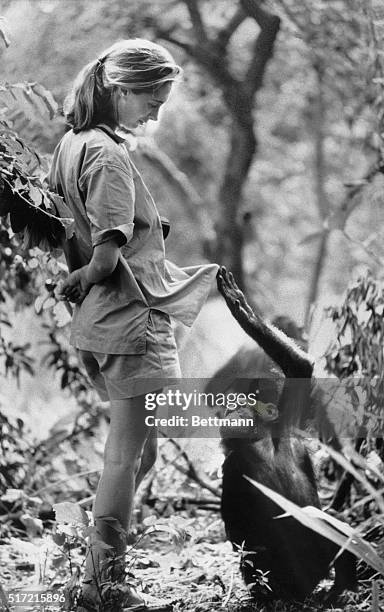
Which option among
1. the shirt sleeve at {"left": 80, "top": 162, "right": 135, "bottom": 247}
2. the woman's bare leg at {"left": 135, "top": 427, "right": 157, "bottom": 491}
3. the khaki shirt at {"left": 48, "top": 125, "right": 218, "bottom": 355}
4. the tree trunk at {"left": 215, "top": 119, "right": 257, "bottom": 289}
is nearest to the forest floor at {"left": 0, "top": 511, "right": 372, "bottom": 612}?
the woman's bare leg at {"left": 135, "top": 427, "right": 157, "bottom": 491}

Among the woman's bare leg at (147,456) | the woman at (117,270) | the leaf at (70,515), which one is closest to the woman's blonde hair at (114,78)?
the woman at (117,270)

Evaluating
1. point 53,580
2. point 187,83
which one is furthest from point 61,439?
point 187,83

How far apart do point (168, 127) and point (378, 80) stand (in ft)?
2.62

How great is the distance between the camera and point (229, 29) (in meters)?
2.89

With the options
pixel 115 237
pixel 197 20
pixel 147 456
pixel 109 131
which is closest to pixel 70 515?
pixel 147 456

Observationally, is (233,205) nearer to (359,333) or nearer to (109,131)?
(359,333)

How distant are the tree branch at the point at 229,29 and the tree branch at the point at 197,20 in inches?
2.0

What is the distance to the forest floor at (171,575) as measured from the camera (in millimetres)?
2438

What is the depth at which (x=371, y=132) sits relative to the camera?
10.1ft

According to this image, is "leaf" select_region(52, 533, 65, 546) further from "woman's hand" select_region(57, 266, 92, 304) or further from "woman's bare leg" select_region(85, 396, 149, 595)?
"woman's hand" select_region(57, 266, 92, 304)

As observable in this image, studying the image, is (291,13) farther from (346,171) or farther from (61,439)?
(61,439)

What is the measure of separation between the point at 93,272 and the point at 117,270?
0.25ft

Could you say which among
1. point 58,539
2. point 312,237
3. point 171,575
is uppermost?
point 312,237

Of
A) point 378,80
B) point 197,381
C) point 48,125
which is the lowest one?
point 197,381
